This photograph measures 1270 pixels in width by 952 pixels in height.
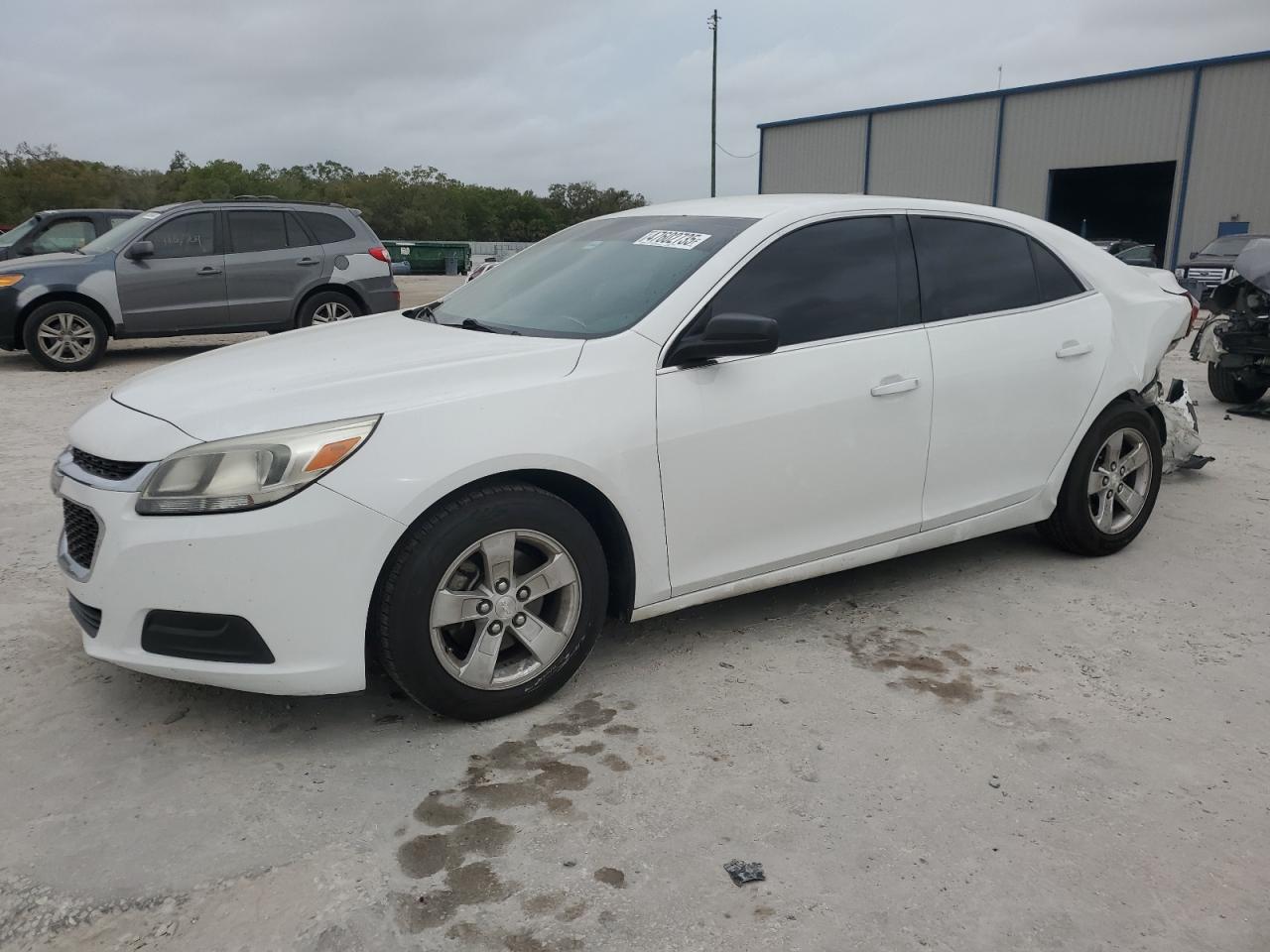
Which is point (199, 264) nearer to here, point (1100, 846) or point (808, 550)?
point (808, 550)

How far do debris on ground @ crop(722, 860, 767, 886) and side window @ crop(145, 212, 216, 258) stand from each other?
10247 millimetres

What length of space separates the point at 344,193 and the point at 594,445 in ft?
275

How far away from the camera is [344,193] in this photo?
80.7 m

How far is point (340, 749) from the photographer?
297cm

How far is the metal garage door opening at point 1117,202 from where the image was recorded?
33.3 meters

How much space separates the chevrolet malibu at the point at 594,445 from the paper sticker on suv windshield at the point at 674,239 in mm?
17

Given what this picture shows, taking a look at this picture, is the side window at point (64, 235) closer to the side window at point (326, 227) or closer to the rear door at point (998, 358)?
the side window at point (326, 227)

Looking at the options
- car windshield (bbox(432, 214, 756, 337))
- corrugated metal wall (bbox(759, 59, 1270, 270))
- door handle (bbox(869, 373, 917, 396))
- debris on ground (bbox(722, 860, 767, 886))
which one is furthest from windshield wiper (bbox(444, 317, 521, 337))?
corrugated metal wall (bbox(759, 59, 1270, 270))

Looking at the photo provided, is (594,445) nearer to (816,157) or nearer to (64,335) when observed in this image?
(64,335)

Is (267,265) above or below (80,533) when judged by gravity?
above

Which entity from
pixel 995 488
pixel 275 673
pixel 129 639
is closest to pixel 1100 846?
pixel 995 488

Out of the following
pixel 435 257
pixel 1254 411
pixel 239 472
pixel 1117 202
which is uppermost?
pixel 1117 202

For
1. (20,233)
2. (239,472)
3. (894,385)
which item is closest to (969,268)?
(894,385)

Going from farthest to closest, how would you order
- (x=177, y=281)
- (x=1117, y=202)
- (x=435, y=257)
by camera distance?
→ 1. (x=435, y=257)
2. (x=1117, y=202)
3. (x=177, y=281)
